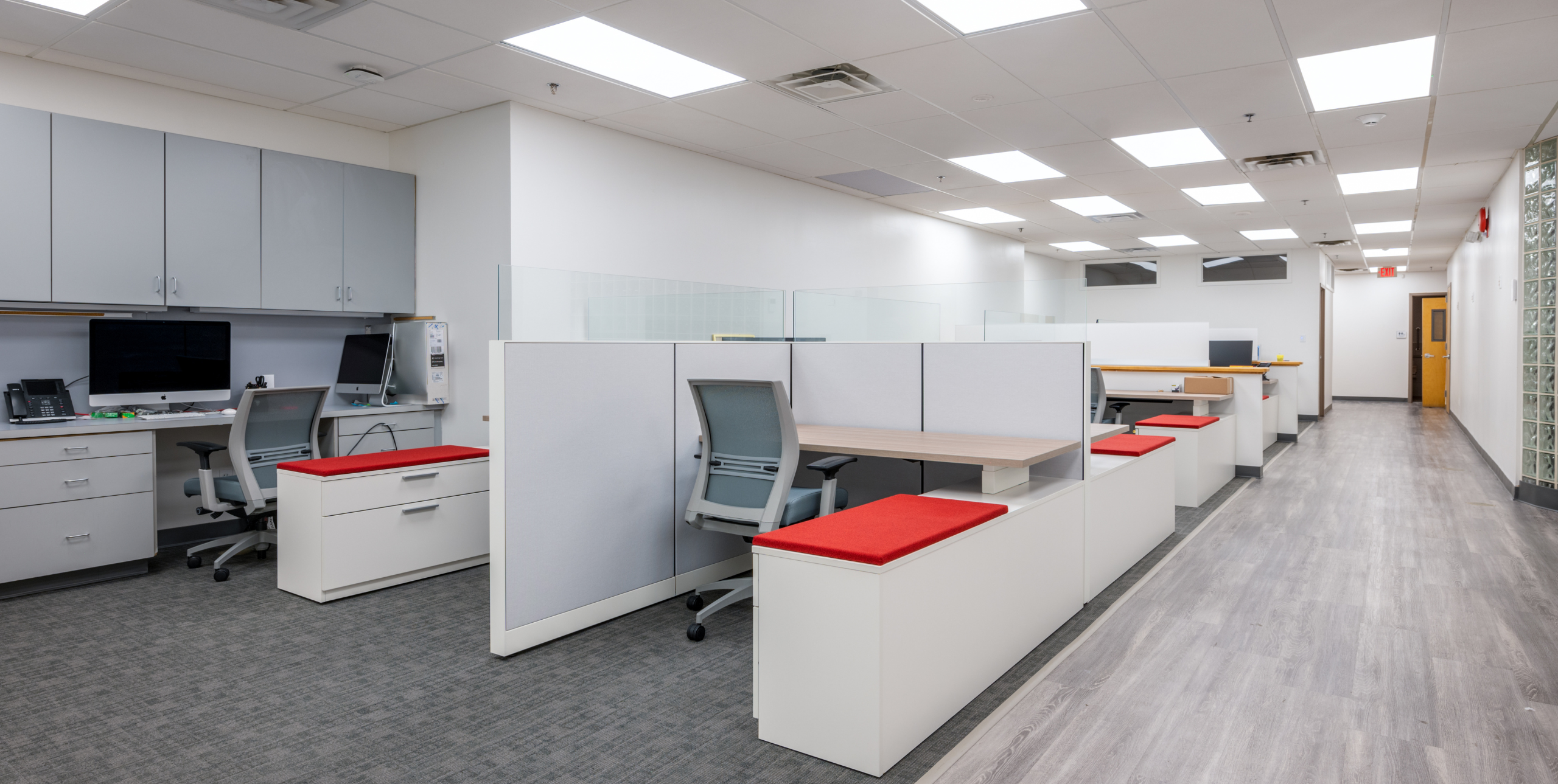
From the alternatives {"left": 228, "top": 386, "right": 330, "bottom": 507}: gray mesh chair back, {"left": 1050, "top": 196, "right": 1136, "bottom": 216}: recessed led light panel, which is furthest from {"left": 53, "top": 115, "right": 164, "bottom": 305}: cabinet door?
{"left": 1050, "top": 196, "right": 1136, "bottom": 216}: recessed led light panel

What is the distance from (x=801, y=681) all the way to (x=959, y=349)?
1.73m

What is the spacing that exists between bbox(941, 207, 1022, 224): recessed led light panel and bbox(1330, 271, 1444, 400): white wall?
9.14m

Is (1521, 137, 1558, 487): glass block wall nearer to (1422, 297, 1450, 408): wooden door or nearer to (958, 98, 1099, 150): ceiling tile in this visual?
(958, 98, 1099, 150): ceiling tile

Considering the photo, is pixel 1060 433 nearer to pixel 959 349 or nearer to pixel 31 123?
pixel 959 349

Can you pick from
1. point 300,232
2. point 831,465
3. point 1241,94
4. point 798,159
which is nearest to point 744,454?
point 831,465

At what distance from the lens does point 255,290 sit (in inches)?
176

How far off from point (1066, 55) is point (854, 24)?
3.49 feet

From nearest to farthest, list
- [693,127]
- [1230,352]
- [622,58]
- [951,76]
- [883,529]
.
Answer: [883,529]
[622,58]
[951,76]
[693,127]
[1230,352]

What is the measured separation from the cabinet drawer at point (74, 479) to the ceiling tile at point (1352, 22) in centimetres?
531

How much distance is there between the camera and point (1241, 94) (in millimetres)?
4305

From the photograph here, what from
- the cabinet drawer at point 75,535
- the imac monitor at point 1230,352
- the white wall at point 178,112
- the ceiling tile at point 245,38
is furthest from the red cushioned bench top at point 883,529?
the imac monitor at point 1230,352

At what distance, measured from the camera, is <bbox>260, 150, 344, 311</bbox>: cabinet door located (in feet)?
14.8

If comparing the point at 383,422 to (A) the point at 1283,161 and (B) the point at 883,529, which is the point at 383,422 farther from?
(A) the point at 1283,161

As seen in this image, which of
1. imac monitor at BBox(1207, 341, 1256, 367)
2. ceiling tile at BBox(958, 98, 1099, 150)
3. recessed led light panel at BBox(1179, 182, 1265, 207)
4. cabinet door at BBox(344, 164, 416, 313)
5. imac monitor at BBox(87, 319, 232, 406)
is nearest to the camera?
imac monitor at BBox(87, 319, 232, 406)
